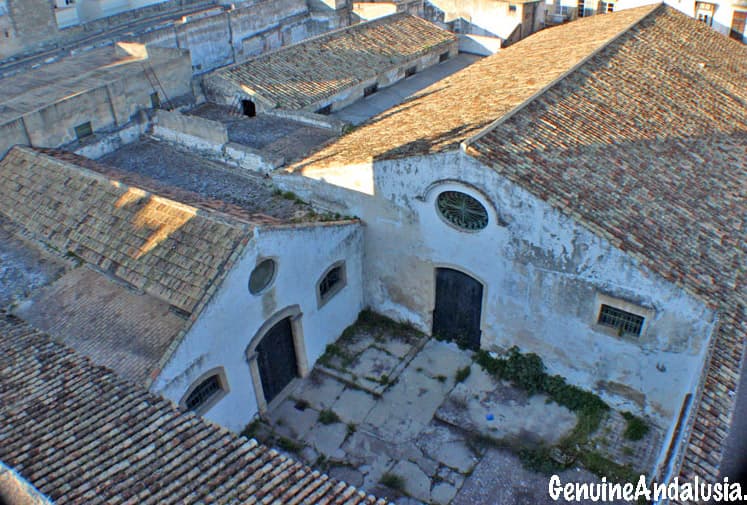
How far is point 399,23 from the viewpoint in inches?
1206

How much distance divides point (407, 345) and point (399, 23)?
1799 cm

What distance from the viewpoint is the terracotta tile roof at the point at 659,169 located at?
1341 centimetres

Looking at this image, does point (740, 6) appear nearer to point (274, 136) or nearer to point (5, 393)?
point (274, 136)

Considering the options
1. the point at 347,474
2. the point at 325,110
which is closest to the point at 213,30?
the point at 325,110

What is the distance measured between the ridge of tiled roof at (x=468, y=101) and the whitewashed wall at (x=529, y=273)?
0.86 meters

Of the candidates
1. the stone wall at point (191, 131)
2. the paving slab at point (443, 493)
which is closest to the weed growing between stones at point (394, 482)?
the paving slab at point (443, 493)

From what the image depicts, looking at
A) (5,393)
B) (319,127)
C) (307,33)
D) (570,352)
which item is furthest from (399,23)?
(5,393)

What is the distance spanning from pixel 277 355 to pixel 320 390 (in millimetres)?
1692

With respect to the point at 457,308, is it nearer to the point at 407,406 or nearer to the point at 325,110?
the point at 407,406

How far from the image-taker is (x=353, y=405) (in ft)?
56.1

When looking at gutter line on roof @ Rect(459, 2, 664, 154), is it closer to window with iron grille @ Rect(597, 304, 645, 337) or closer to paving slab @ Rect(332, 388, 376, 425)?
window with iron grille @ Rect(597, 304, 645, 337)

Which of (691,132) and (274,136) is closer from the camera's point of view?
(691,132)

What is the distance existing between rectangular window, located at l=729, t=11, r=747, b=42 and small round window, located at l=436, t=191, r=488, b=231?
20223 mm

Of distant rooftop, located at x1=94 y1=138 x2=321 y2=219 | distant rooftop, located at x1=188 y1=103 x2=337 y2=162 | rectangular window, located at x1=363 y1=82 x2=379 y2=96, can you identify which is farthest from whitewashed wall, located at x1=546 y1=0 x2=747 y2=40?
distant rooftop, located at x1=94 y1=138 x2=321 y2=219
